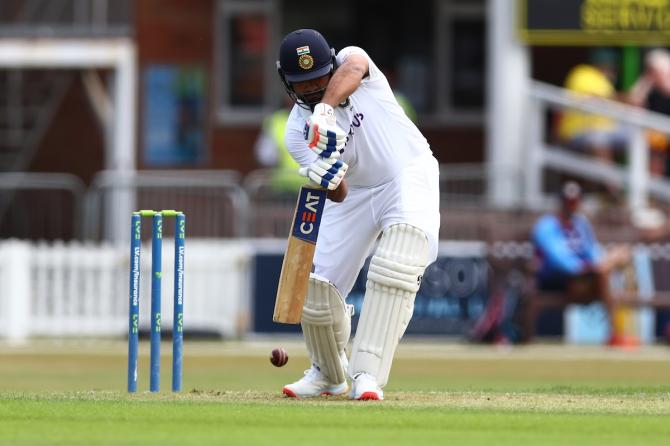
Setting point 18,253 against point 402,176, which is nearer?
point 402,176

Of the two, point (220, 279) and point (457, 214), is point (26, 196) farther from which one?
point (457, 214)

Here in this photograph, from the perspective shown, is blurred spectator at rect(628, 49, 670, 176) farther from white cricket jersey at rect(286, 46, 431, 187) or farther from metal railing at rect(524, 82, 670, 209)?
white cricket jersey at rect(286, 46, 431, 187)

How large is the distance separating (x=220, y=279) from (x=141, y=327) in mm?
916

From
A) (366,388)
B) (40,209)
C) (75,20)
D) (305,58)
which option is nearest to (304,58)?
(305,58)

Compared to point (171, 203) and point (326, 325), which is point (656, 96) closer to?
point (171, 203)

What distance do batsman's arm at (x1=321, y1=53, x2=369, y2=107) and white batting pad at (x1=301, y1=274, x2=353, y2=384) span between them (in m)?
0.98

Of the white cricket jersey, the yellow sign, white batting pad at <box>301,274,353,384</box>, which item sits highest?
the yellow sign

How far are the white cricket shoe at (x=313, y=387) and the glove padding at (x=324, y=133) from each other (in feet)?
4.52

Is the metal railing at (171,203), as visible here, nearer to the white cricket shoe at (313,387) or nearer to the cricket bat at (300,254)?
the white cricket shoe at (313,387)

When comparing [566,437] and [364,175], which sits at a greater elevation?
[364,175]

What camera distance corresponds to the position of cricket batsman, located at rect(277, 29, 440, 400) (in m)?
8.43

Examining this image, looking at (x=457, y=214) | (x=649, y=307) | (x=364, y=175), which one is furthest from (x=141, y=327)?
(x=364, y=175)

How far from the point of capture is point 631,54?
19484 mm

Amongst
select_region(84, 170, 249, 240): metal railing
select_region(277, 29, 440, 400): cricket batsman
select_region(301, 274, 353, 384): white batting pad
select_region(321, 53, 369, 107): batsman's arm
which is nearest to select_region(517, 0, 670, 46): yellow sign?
select_region(84, 170, 249, 240): metal railing
